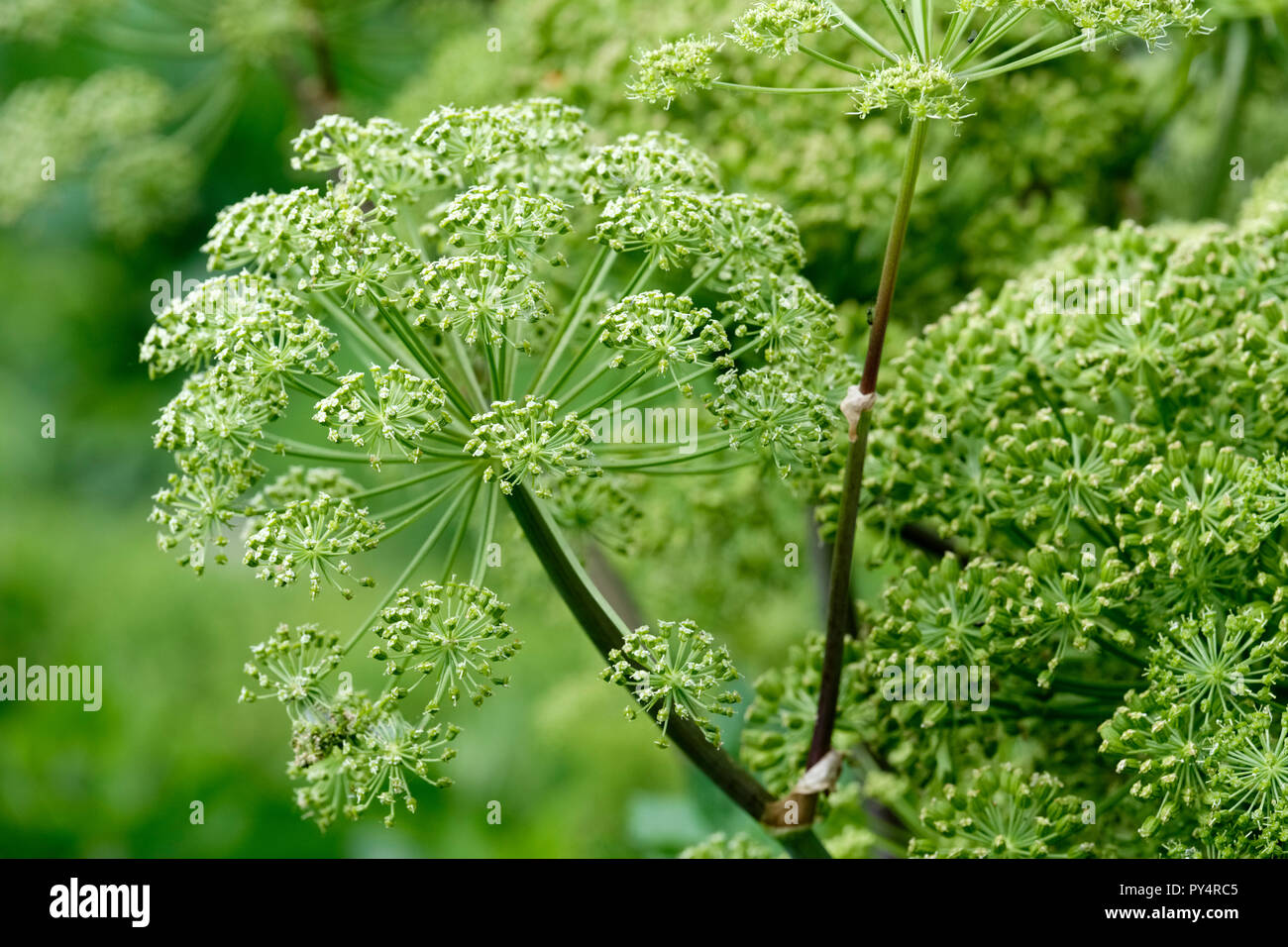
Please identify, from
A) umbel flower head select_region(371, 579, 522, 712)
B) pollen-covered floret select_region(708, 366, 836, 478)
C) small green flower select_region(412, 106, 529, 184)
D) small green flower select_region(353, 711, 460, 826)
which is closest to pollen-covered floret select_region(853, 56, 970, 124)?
pollen-covered floret select_region(708, 366, 836, 478)

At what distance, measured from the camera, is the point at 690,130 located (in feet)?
5.54

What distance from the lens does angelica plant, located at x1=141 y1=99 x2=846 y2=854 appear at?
94 centimetres

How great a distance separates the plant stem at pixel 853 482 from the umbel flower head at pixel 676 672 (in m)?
0.13

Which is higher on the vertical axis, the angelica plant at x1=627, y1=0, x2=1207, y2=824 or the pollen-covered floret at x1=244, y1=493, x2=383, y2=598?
the angelica plant at x1=627, y1=0, x2=1207, y2=824

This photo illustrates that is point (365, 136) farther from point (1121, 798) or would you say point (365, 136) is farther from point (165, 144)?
point (165, 144)

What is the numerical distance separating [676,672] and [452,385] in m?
0.30

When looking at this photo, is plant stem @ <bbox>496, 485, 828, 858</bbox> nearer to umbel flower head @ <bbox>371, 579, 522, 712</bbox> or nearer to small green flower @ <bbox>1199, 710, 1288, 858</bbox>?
umbel flower head @ <bbox>371, 579, 522, 712</bbox>

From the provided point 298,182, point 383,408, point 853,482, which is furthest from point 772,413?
point 298,182

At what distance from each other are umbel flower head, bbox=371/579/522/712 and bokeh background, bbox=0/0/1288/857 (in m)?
0.74

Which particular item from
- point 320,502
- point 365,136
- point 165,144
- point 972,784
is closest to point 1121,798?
point 972,784

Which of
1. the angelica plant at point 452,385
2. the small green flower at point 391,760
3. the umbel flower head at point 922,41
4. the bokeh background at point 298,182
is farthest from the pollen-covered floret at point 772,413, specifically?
the bokeh background at point 298,182

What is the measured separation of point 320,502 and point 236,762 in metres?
2.88

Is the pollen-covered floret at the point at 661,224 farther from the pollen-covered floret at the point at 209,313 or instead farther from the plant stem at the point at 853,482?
the pollen-covered floret at the point at 209,313

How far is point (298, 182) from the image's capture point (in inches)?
115
